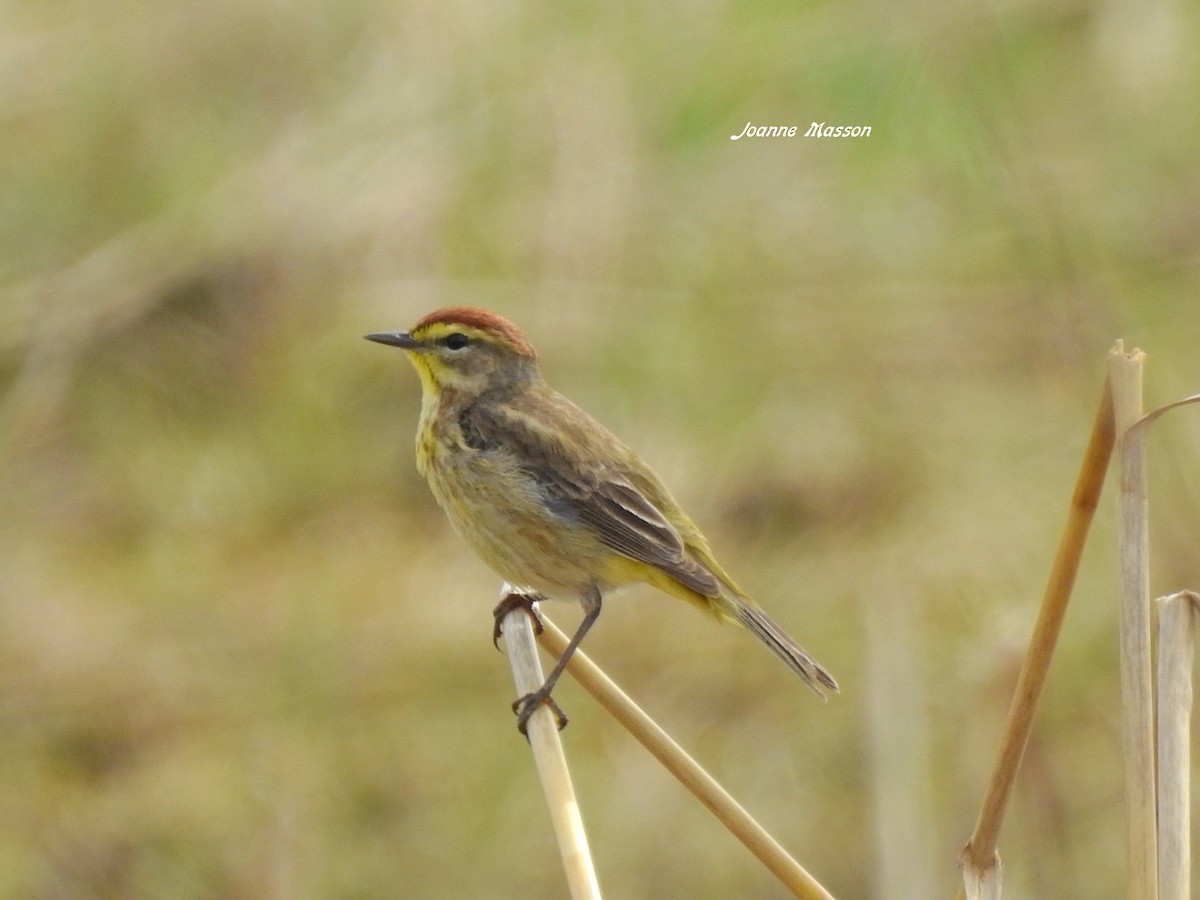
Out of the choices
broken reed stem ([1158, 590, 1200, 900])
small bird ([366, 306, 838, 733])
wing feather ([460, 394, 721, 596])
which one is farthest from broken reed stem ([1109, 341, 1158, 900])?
wing feather ([460, 394, 721, 596])

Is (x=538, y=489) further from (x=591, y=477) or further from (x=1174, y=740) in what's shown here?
(x=1174, y=740)

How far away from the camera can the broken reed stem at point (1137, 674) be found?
2.48 metres

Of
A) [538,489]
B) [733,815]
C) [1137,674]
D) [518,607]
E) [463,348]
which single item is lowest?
[733,815]

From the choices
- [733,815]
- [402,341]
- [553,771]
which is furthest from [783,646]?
[402,341]

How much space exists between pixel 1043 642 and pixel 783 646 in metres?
1.48

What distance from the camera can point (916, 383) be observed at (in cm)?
674

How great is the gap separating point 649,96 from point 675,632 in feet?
9.03

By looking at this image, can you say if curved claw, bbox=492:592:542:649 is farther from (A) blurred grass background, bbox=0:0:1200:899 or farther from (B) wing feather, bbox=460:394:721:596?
(A) blurred grass background, bbox=0:0:1200:899

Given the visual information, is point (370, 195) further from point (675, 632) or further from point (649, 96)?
point (675, 632)

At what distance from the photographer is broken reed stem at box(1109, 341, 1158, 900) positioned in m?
2.48

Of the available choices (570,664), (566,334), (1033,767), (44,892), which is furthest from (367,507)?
(570,664)

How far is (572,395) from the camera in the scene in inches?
257
